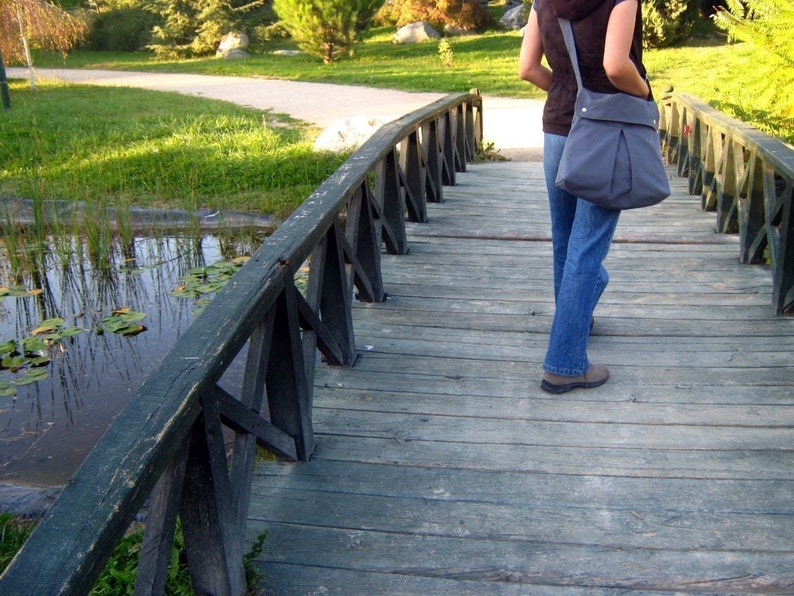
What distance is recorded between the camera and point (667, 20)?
791 inches

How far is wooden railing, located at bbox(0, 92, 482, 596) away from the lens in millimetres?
1457

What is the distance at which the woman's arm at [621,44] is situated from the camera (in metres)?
2.75

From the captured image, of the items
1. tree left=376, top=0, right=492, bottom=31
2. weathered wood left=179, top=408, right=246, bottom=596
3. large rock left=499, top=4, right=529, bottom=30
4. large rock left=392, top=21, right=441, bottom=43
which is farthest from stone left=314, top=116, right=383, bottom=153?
large rock left=499, top=4, right=529, bottom=30

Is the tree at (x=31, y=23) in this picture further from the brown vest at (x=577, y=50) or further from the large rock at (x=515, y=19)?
the brown vest at (x=577, y=50)

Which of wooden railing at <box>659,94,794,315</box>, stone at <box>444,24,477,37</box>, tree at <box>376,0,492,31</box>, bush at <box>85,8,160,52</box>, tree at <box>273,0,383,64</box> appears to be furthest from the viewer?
bush at <box>85,8,160,52</box>

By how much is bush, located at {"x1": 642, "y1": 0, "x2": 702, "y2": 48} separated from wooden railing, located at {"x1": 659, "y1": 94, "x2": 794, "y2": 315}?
13392mm

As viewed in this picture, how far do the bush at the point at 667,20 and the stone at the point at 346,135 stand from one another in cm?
1165

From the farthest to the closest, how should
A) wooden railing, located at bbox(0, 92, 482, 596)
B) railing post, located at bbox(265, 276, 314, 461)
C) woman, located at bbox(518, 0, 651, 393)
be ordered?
woman, located at bbox(518, 0, 651, 393) < railing post, located at bbox(265, 276, 314, 461) < wooden railing, located at bbox(0, 92, 482, 596)

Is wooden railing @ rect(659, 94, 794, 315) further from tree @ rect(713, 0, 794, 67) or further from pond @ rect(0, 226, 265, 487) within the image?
pond @ rect(0, 226, 265, 487)

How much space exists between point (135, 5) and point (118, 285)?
25845 mm

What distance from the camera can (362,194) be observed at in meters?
4.23

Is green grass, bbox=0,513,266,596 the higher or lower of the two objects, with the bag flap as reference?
lower

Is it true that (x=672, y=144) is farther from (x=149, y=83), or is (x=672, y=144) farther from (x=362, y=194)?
(x=149, y=83)

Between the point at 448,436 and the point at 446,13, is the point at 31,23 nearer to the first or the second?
the point at 446,13
